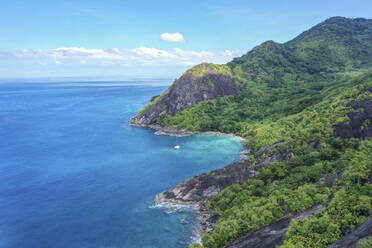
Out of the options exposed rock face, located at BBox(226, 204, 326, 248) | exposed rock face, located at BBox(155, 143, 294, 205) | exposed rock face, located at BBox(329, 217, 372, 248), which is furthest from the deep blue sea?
exposed rock face, located at BBox(329, 217, 372, 248)

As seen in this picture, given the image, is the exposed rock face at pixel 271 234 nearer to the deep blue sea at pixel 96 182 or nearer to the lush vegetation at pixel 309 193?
the lush vegetation at pixel 309 193

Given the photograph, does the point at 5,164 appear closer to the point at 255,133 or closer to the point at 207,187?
the point at 207,187

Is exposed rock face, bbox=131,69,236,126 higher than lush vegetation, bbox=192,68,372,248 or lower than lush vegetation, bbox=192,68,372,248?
higher

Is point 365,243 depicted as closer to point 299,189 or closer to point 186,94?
point 299,189

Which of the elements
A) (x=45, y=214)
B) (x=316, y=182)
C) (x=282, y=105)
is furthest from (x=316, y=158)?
(x=282, y=105)

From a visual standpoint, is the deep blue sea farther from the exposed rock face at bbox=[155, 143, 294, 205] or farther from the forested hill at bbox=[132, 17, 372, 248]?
the forested hill at bbox=[132, 17, 372, 248]
